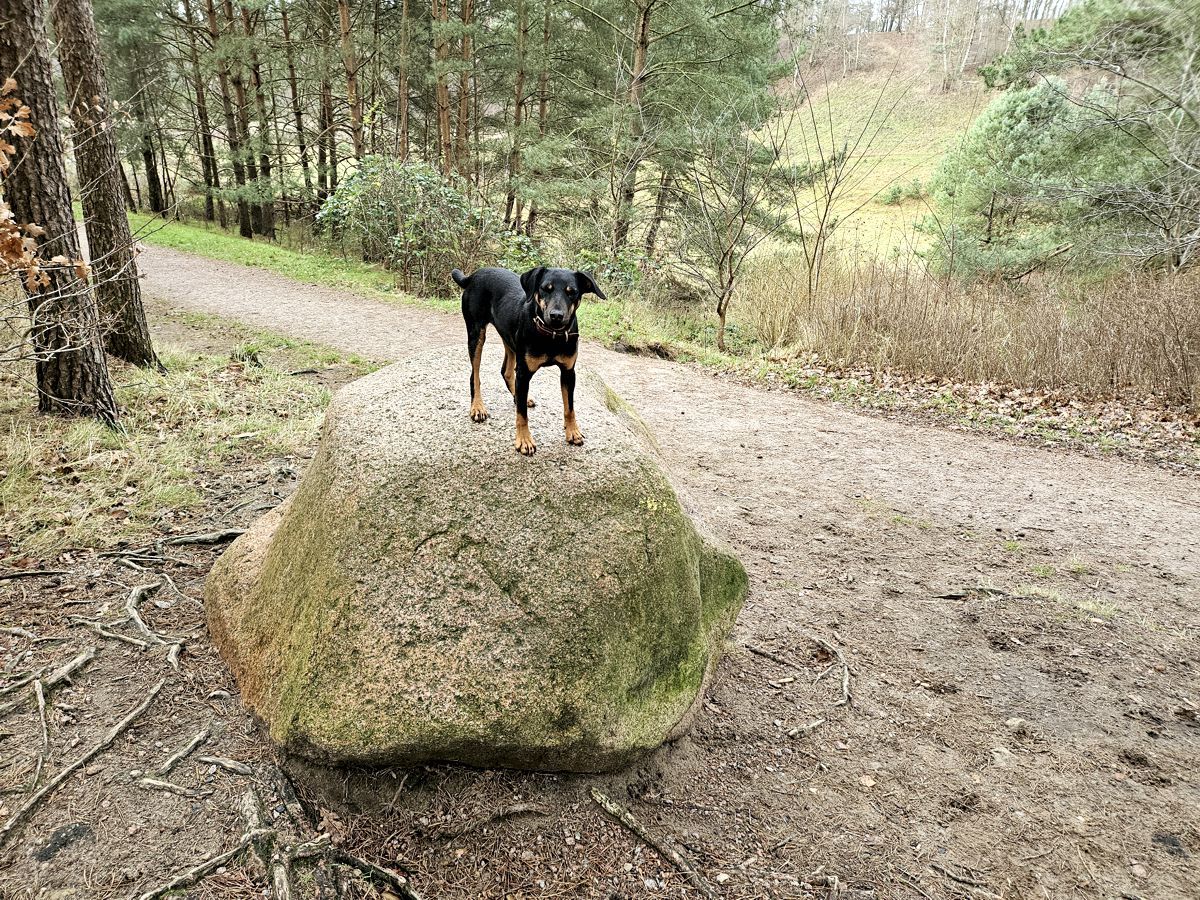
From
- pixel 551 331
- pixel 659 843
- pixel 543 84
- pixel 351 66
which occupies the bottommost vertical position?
pixel 659 843

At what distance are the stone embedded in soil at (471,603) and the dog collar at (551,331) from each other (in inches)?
29.0

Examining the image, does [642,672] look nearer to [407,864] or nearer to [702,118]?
[407,864]

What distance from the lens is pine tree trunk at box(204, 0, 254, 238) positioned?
1821cm

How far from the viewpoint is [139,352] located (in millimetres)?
6953

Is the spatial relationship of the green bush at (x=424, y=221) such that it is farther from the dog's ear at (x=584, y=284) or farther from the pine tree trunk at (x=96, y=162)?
the dog's ear at (x=584, y=284)

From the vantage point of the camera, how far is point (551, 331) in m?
2.41

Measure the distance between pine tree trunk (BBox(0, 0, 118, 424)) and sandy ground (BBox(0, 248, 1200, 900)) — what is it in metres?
1.53

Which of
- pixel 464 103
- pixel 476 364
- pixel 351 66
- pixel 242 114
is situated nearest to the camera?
pixel 476 364

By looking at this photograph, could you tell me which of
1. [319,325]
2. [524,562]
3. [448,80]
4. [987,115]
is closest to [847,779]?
[524,562]

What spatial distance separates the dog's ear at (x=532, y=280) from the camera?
2500 millimetres

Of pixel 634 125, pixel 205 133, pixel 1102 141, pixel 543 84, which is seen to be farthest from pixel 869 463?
pixel 205 133

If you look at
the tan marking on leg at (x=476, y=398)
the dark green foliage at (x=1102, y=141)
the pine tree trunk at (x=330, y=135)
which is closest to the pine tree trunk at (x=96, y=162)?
the tan marking on leg at (x=476, y=398)

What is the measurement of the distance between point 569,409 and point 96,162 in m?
5.98

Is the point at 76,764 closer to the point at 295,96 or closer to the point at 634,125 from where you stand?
the point at 634,125
